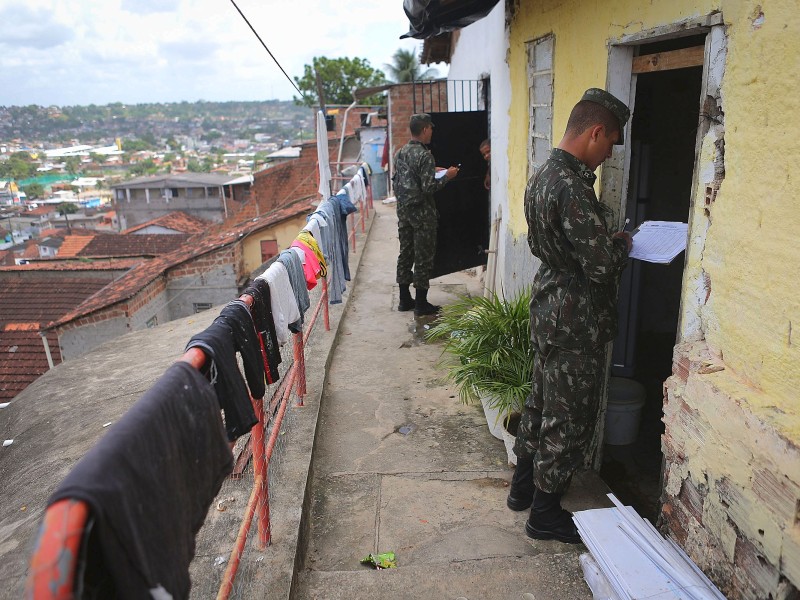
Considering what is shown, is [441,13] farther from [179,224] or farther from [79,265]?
[179,224]

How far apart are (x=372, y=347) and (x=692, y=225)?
11.6ft

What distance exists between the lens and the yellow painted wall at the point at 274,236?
15.2 metres

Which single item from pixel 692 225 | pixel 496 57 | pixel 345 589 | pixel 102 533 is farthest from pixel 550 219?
pixel 496 57

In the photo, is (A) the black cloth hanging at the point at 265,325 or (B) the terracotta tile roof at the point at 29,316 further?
(B) the terracotta tile roof at the point at 29,316

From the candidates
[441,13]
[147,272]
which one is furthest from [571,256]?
[147,272]

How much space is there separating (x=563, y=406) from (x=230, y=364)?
1628mm

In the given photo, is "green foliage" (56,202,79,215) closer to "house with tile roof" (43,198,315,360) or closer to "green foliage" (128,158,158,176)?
"green foliage" (128,158,158,176)

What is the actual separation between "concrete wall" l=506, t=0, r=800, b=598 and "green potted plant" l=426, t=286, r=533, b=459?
1.15m

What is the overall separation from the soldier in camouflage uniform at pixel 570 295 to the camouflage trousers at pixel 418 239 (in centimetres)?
309

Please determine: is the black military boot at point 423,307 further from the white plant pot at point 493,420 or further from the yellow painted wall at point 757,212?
the yellow painted wall at point 757,212

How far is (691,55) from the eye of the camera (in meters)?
2.60

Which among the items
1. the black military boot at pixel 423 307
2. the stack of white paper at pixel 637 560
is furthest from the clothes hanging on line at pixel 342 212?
the stack of white paper at pixel 637 560

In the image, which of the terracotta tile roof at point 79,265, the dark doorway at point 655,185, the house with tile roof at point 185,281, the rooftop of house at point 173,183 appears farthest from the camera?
the rooftop of house at point 173,183

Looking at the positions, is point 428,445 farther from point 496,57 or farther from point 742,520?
point 496,57
